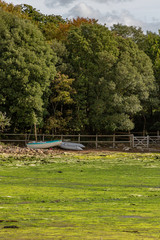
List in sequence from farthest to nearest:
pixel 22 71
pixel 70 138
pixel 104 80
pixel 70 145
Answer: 1. pixel 70 138
2. pixel 104 80
3. pixel 70 145
4. pixel 22 71

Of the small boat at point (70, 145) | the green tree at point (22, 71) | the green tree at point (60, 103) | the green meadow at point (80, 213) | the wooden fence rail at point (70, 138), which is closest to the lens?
the green meadow at point (80, 213)

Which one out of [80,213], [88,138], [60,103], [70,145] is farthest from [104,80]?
[80,213]


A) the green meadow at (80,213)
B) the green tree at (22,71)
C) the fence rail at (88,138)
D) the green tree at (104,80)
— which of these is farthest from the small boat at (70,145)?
the green meadow at (80,213)

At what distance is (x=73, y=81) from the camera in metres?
50.0

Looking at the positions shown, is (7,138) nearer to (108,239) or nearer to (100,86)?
(100,86)

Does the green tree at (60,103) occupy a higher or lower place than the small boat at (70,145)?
higher

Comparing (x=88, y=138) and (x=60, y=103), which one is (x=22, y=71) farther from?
(x=88, y=138)

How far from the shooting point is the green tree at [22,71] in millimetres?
42906

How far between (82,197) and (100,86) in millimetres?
39064

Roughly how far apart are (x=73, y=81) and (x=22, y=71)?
874cm

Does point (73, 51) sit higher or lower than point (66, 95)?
higher

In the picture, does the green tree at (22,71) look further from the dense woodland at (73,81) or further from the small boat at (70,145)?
the small boat at (70,145)

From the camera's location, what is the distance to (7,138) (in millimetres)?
46969

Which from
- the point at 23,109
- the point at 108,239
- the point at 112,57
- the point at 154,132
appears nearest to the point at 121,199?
the point at 108,239
